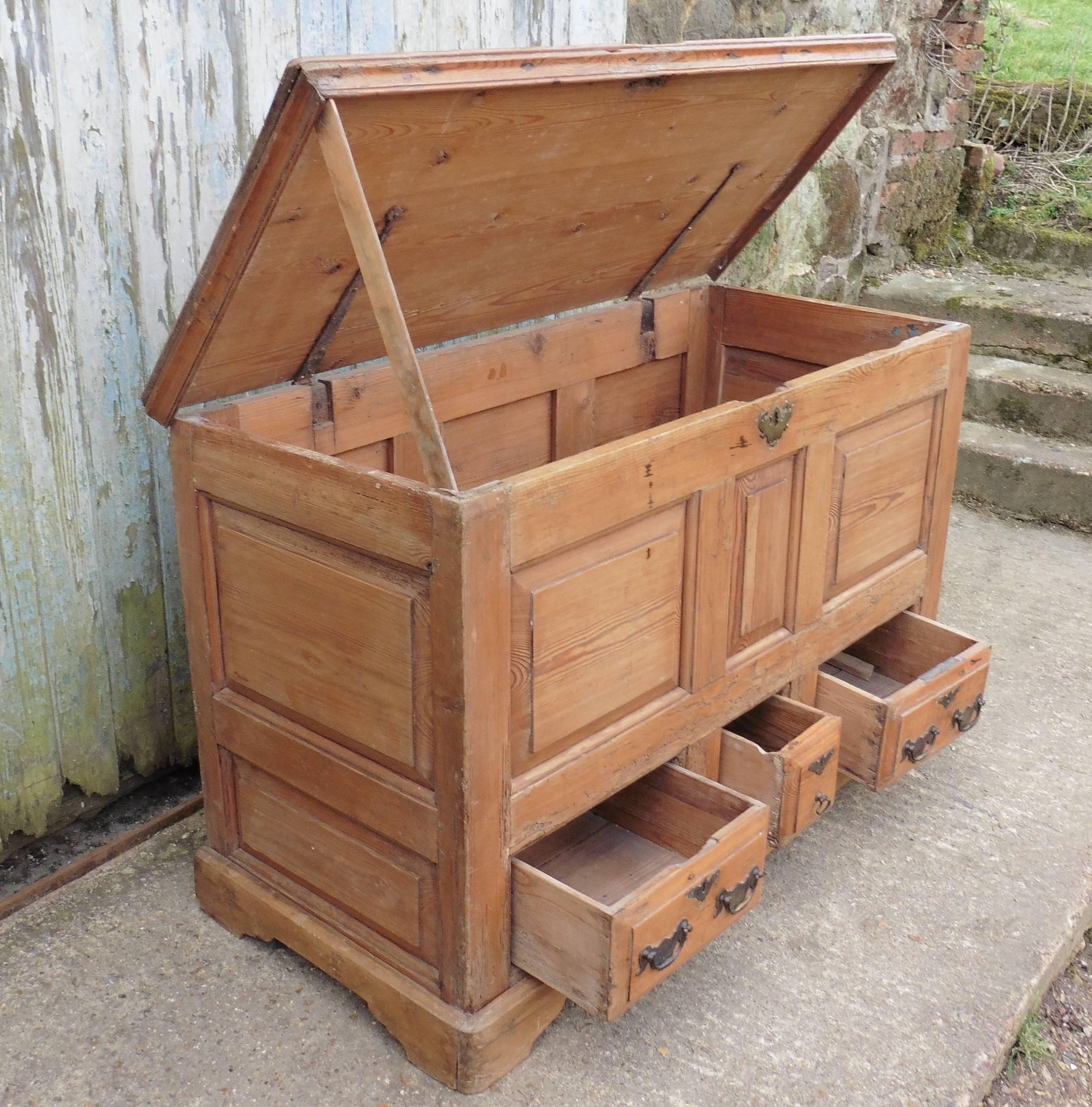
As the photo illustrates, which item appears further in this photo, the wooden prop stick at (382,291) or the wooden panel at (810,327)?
the wooden panel at (810,327)

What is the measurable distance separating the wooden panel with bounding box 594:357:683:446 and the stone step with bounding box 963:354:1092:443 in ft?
6.07

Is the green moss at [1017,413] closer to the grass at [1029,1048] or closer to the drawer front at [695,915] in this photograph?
the grass at [1029,1048]

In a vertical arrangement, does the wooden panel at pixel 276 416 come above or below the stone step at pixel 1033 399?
above

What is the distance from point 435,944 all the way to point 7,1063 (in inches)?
28.6

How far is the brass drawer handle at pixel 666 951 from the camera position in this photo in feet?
6.15

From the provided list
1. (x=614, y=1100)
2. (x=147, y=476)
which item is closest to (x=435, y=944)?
(x=614, y=1100)

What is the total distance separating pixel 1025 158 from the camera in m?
5.84

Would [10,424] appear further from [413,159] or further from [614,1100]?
[614,1100]

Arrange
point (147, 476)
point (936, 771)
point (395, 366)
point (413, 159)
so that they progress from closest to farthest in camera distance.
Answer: point (395, 366), point (413, 159), point (147, 476), point (936, 771)

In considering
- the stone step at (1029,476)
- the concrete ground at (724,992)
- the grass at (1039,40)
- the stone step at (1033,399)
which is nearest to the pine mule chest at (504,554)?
the concrete ground at (724,992)

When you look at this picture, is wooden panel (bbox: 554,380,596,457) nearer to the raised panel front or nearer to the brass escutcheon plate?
the brass escutcheon plate

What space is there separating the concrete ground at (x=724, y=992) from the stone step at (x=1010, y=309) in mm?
2447

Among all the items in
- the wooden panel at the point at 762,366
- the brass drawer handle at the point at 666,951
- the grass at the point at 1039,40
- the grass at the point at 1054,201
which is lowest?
the brass drawer handle at the point at 666,951

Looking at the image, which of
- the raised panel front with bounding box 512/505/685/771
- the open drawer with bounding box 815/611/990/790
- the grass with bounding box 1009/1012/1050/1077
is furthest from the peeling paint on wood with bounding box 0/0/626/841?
the grass with bounding box 1009/1012/1050/1077
